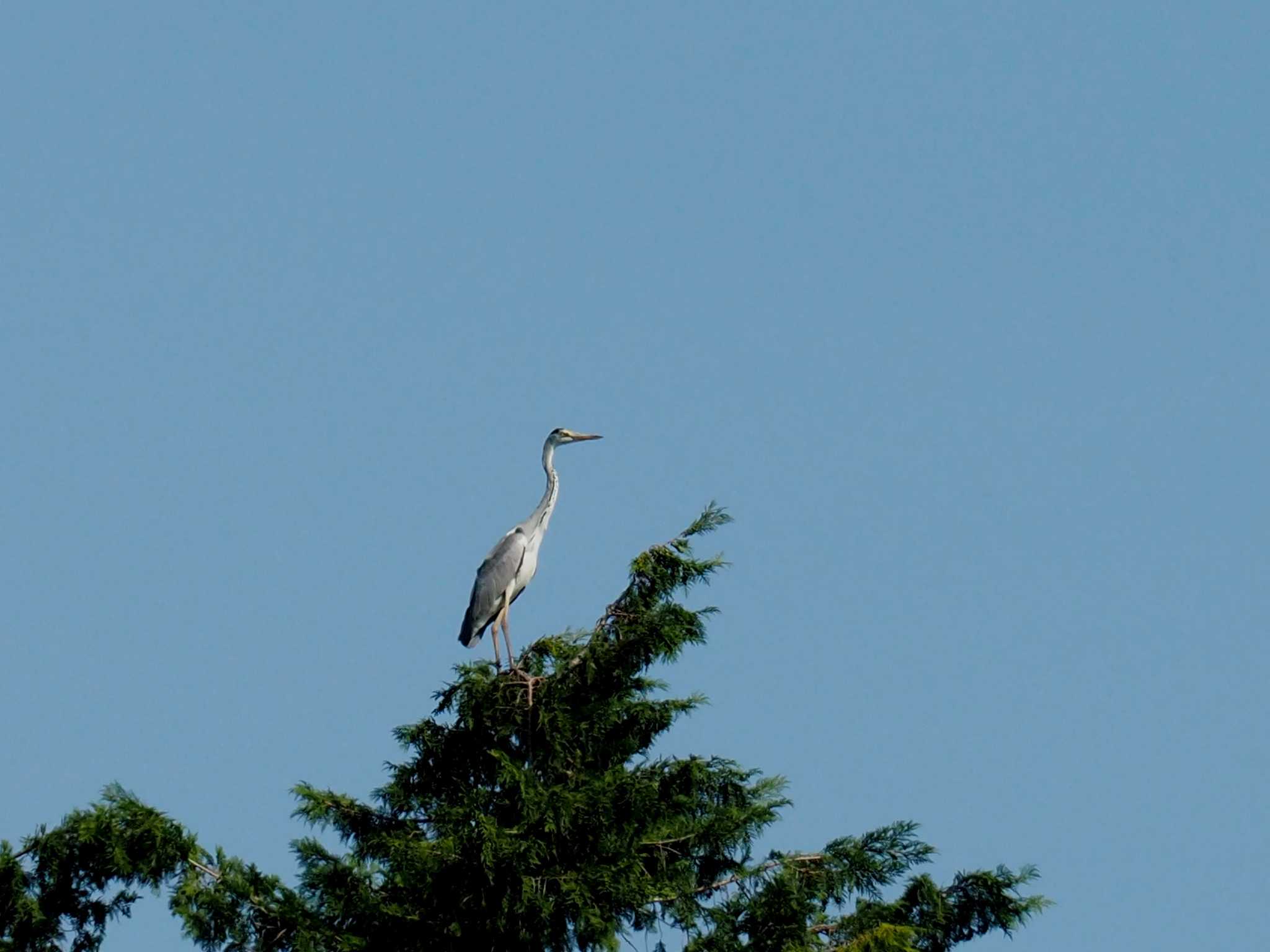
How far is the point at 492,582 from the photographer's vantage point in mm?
19859

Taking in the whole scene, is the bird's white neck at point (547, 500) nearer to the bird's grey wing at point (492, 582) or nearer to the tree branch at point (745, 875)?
the bird's grey wing at point (492, 582)

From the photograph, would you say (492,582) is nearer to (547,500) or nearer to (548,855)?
(547,500)

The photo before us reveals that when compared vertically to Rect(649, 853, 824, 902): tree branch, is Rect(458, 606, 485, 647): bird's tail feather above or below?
above

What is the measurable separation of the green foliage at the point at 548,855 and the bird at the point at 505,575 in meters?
5.43

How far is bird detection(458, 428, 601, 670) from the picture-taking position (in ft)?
65.2

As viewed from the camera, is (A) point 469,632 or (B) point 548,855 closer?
(B) point 548,855

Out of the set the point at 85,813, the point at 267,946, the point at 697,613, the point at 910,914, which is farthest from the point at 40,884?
the point at 910,914

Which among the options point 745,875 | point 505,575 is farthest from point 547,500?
point 745,875

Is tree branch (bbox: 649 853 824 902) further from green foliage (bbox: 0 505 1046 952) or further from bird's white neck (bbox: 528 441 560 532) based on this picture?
bird's white neck (bbox: 528 441 560 532)

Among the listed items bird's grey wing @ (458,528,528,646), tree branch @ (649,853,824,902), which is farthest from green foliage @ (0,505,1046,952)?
bird's grey wing @ (458,528,528,646)

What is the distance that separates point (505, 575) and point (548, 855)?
7.41 meters

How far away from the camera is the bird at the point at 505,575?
19.9m

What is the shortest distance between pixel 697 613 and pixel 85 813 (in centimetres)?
425

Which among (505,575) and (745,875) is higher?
(505,575)
